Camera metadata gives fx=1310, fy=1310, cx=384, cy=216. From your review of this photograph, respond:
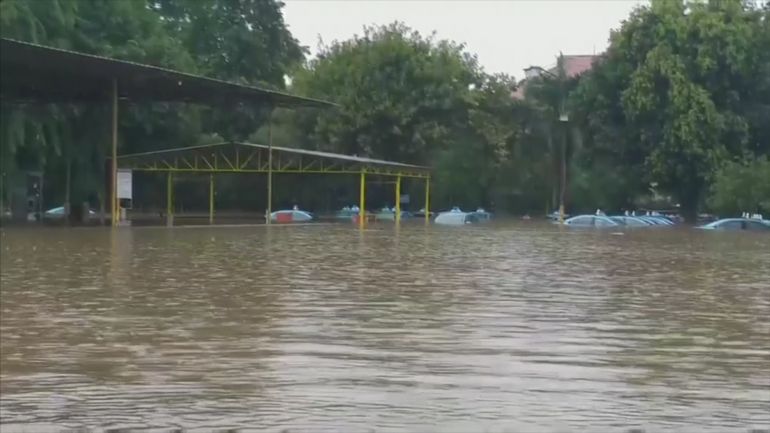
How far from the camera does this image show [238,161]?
56094mm

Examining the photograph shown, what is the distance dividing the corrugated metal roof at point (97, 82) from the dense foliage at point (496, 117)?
3.81 metres

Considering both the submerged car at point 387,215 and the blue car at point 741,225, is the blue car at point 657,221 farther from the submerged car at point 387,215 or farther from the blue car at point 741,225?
Result: the submerged car at point 387,215

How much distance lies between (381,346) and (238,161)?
1716 inches

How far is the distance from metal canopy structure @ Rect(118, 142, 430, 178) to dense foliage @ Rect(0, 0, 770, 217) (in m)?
2.44

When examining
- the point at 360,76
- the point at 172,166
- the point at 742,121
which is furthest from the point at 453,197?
the point at 172,166

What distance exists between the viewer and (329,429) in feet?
28.7

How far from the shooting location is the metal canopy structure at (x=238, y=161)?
179 ft

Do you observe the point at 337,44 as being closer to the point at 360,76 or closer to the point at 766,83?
the point at 360,76

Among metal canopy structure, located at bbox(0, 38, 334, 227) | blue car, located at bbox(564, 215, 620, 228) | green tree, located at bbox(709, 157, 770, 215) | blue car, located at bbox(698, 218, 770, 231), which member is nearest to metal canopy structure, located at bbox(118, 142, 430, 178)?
metal canopy structure, located at bbox(0, 38, 334, 227)

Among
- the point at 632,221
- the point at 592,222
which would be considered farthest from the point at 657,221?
the point at 592,222

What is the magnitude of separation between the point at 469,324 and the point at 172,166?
138ft

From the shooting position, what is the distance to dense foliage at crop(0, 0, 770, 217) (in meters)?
59.6

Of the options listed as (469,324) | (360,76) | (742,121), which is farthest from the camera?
(360,76)

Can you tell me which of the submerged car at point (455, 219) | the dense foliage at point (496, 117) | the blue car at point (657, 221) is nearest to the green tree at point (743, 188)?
the dense foliage at point (496, 117)
